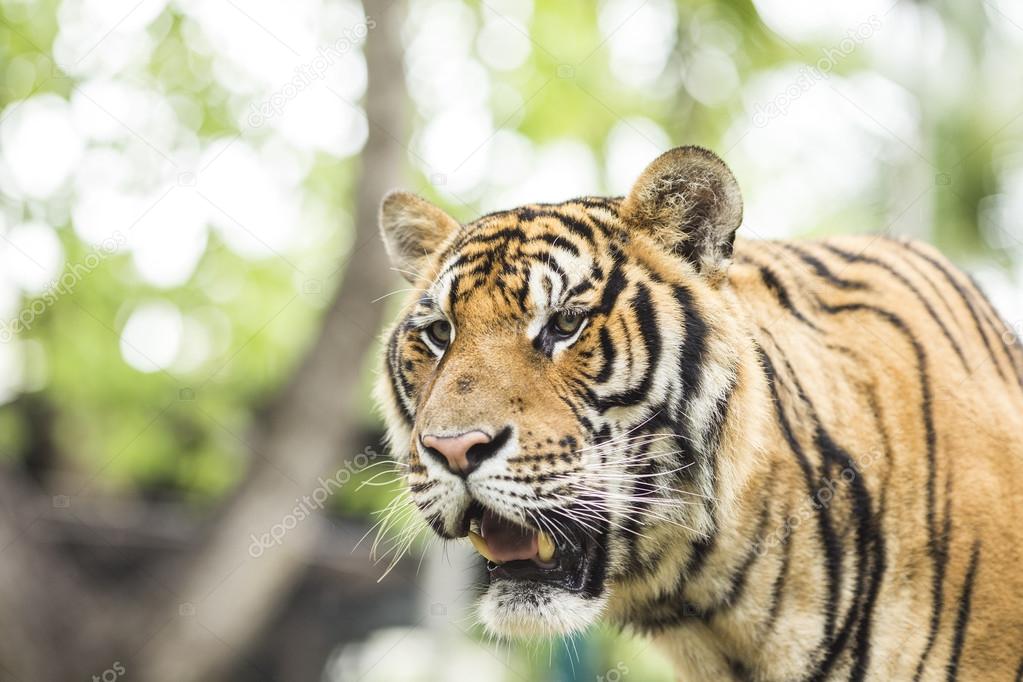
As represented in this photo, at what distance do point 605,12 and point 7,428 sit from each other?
8755 mm

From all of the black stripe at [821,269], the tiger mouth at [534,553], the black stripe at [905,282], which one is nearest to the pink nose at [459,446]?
the tiger mouth at [534,553]

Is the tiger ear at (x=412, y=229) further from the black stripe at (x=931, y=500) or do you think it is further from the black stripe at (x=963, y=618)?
the black stripe at (x=963, y=618)

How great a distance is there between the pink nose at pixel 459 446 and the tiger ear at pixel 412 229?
1.04m

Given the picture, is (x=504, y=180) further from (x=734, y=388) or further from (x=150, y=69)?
(x=734, y=388)

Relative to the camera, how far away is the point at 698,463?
2.65 metres

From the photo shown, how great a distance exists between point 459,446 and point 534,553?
44 centimetres

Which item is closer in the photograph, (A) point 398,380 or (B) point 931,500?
(B) point 931,500

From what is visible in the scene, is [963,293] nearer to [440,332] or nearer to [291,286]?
[440,332]

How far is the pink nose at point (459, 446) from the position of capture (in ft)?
7.82

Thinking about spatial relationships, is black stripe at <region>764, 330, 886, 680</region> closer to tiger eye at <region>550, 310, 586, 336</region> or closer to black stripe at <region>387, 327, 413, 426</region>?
tiger eye at <region>550, 310, 586, 336</region>

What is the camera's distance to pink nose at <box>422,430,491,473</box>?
2385mm

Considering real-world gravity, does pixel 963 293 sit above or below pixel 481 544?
above

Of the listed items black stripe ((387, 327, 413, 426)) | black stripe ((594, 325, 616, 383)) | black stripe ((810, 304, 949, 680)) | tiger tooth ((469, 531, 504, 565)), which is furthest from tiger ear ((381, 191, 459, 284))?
black stripe ((810, 304, 949, 680))

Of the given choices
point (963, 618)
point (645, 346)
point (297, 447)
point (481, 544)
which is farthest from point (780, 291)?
point (297, 447)
